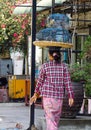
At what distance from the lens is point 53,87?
9.12 metres

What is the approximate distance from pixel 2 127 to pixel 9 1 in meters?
13.6

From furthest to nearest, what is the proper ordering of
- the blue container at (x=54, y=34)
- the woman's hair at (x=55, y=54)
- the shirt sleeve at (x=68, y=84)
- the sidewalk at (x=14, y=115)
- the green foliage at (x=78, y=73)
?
the sidewalk at (x=14, y=115)
the blue container at (x=54, y=34)
the green foliage at (x=78, y=73)
the woman's hair at (x=55, y=54)
the shirt sleeve at (x=68, y=84)

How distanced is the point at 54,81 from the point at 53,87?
0.35ft

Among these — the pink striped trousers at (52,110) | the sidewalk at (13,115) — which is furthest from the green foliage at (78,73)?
the sidewalk at (13,115)

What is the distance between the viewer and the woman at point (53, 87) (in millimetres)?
9133

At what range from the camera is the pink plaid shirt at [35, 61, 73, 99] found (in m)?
9.12

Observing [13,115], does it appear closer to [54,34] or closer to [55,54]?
[54,34]

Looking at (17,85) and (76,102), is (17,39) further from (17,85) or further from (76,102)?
(76,102)

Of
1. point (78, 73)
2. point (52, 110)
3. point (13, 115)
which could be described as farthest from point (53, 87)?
point (13, 115)

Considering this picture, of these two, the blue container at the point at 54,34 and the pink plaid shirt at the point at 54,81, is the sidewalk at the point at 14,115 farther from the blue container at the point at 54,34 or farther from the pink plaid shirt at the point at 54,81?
the pink plaid shirt at the point at 54,81

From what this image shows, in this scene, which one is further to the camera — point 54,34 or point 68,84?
point 54,34

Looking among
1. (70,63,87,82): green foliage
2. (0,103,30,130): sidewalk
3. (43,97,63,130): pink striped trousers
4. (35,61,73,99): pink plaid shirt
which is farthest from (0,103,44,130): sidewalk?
(35,61,73,99): pink plaid shirt

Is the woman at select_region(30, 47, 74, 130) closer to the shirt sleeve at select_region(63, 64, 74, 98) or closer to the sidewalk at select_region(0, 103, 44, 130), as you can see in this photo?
the shirt sleeve at select_region(63, 64, 74, 98)

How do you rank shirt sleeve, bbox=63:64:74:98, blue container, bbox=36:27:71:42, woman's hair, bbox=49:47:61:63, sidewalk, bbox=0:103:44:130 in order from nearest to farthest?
shirt sleeve, bbox=63:64:74:98 → woman's hair, bbox=49:47:61:63 → blue container, bbox=36:27:71:42 → sidewalk, bbox=0:103:44:130
